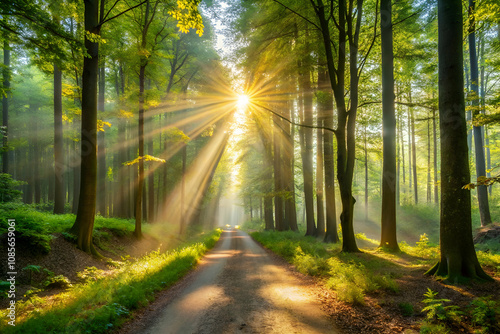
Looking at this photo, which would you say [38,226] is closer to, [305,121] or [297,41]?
[297,41]

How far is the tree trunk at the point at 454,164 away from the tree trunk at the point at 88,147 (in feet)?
33.2

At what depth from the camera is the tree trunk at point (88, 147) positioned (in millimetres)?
8844

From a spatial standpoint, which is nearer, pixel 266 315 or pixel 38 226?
pixel 266 315

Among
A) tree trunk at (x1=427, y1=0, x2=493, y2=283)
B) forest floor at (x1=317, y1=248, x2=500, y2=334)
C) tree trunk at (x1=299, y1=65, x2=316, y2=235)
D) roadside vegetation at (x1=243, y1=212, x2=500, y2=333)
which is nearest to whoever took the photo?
roadside vegetation at (x1=243, y1=212, x2=500, y2=333)

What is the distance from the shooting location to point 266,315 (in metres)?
4.46

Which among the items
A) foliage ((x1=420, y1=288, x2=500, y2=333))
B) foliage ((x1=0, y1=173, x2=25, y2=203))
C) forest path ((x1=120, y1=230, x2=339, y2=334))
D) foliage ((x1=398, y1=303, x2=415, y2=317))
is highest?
foliage ((x1=0, y1=173, x2=25, y2=203))

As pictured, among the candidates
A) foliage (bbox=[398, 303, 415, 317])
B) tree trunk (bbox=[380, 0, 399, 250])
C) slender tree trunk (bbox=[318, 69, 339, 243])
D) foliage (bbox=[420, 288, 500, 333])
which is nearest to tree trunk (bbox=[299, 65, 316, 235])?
slender tree trunk (bbox=[318, 69, 339, 243])

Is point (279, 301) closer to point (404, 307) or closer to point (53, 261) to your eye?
point (404, 307)

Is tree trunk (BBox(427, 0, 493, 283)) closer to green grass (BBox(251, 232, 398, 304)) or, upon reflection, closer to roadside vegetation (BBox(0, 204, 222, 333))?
green grass (BBox(251, 232, 398, 304))

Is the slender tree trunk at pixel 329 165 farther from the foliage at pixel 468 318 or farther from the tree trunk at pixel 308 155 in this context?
the foliage at pixel 468 318

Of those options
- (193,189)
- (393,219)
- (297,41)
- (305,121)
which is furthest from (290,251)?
(193,189)

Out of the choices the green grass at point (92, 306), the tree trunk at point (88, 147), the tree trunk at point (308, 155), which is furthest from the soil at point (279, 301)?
Result: the tree trunk at point (308, 155)

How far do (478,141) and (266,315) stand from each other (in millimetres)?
16740

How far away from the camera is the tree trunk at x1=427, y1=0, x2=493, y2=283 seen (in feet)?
18.1
